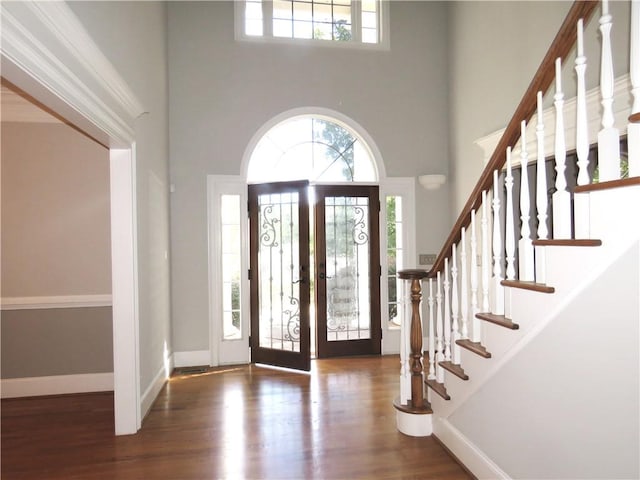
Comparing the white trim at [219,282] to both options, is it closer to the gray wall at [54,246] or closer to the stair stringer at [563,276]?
the gray wall at [54,246]

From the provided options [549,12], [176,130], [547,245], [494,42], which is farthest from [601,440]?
[176,130]

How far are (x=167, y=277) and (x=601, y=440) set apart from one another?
3920 mm

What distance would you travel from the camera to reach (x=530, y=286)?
172 centimetres

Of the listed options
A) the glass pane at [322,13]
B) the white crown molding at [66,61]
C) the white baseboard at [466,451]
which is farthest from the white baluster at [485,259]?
the glass pane at [322,13]

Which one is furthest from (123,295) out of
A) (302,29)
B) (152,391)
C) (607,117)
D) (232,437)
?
(302,29)

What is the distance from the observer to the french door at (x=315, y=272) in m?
4.41

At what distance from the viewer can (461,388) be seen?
2338 millimetres

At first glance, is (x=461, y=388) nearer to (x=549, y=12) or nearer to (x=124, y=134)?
(x=124, y=134)

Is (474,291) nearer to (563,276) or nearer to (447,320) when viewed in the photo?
(447,320)

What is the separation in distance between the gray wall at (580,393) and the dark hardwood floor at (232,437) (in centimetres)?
64

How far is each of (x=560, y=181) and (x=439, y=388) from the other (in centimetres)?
161

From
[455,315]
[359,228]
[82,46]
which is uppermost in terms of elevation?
[82,46]

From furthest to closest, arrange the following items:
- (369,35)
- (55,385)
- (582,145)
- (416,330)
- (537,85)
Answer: (369,35), (55,385), (416,330), (537,85), (582,145)

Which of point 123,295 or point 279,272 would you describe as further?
point 279,272
